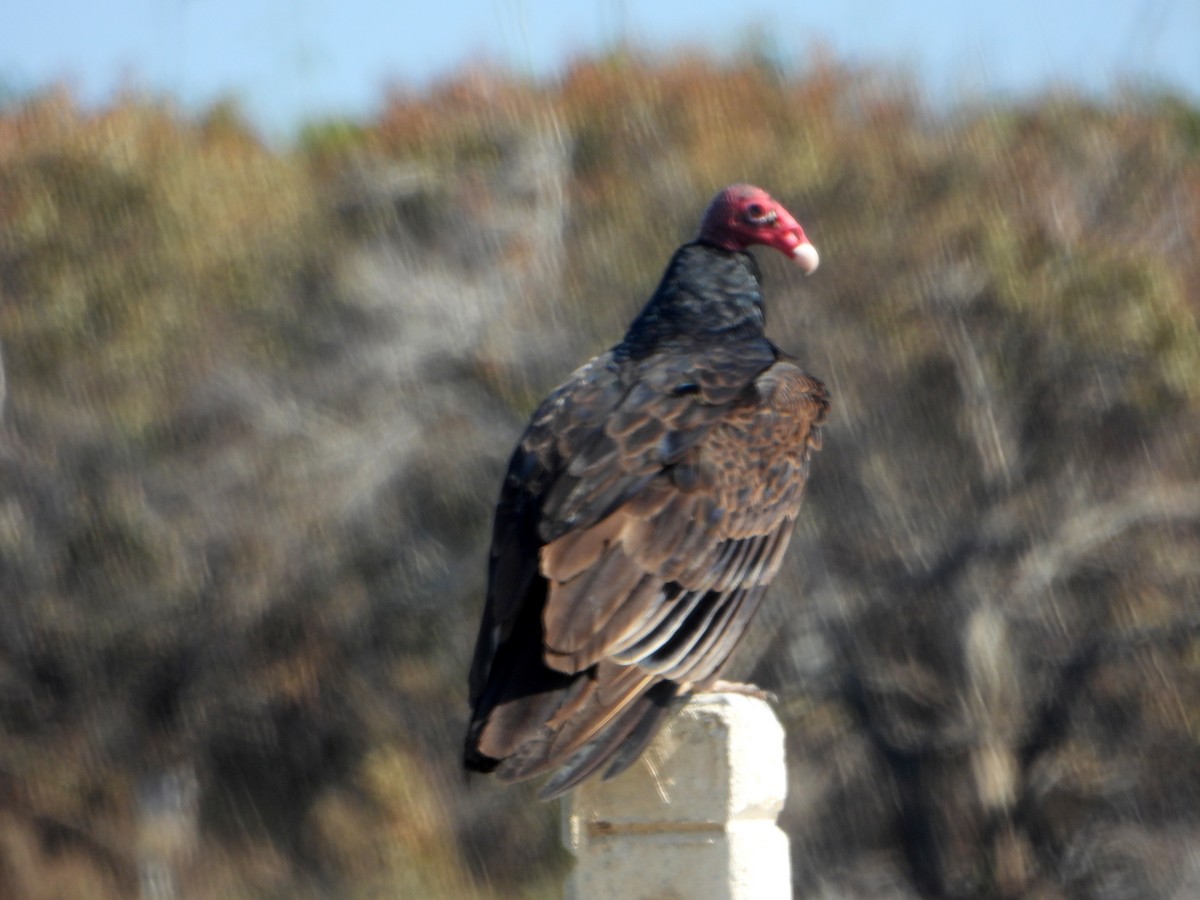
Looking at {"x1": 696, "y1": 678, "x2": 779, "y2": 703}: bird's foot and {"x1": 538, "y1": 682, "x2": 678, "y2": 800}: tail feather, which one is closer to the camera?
{"x1": 538, "y1": 682, "x2": 678, "y2": 800}: tail feather

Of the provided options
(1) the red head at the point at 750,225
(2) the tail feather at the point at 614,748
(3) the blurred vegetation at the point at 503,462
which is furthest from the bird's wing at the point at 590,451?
(3) the blurred vegetation at the point at 503,462

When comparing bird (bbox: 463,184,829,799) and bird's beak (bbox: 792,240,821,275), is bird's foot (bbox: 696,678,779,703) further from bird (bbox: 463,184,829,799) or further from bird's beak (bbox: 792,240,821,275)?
bird's beak (bbox: 792,240,821,275)

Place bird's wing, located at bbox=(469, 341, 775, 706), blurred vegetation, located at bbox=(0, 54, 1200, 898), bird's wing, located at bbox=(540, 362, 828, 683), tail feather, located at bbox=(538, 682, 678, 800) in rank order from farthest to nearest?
blurred vegetation, located at bbox=(0, 54, 1200, 898), bird's wing, located at bbox=(469, 341, 775, 706), bird's wing, located at bbox=(540, 362, 828, 683), tail feather, located at bbox=(538, 682, 678, 800)

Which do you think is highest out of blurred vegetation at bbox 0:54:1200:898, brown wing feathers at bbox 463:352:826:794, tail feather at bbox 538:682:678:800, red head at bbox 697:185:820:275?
red head at bbox 697:185:820:275

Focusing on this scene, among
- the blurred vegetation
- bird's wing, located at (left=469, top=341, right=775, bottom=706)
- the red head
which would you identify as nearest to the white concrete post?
bird's wing, located at (left=469, top=341, right=775, bottom=706)

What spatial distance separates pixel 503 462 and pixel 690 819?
7.75m

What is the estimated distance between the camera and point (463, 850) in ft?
34.6

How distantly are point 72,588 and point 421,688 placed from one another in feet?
7.53

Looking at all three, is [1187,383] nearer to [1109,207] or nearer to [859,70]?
[1109,207]

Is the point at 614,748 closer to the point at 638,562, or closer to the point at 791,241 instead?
the point at 638,562

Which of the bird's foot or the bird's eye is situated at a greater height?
the bird's eye

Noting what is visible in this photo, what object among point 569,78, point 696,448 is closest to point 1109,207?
point 569,78

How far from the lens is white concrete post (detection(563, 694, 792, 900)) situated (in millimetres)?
2891

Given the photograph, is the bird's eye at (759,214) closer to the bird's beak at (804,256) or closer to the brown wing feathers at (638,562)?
the bird's beak at (804,256)
